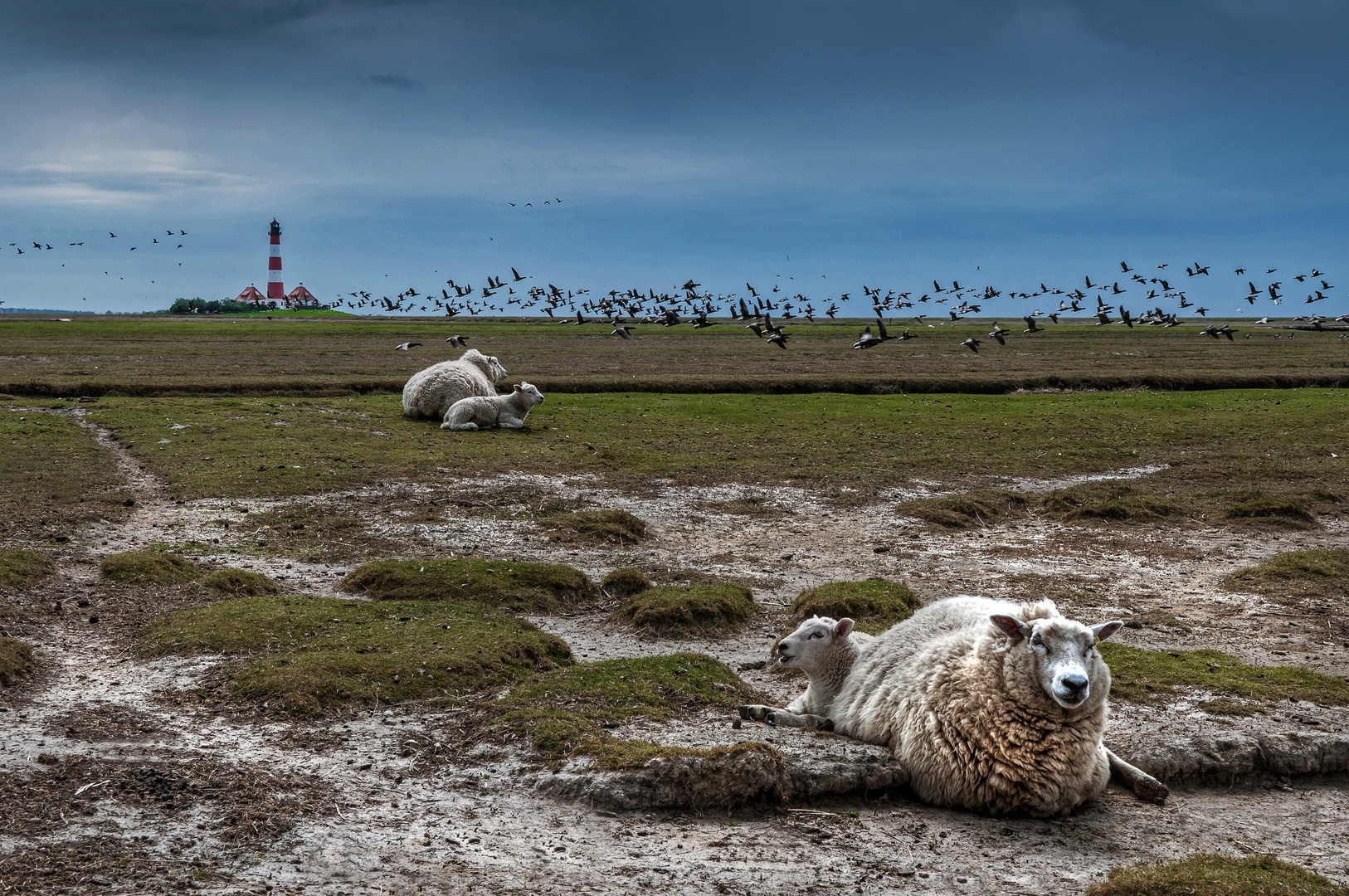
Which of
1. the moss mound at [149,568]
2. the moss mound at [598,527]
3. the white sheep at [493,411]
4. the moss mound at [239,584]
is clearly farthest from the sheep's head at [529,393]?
the moss mound at [239,584]

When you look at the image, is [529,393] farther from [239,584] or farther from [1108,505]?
[239,584]

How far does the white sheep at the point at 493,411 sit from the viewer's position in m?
26.8

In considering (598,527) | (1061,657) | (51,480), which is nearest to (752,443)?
(598,527)

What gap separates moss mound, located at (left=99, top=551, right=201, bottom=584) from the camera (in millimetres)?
12656

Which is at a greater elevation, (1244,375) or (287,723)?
(1244,375)

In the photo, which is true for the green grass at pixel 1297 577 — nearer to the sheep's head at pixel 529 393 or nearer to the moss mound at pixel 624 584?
the moss mound at pixel 624 584

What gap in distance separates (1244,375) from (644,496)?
3742 cm

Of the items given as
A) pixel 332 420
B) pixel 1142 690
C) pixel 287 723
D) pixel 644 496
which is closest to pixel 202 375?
pixel 332 420

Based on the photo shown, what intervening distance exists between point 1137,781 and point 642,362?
181 ft

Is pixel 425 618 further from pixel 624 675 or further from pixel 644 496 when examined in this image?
pixel 644 496

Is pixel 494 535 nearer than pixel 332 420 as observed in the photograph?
Yes

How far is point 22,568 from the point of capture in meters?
12.3

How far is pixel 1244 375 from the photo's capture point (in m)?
45.8

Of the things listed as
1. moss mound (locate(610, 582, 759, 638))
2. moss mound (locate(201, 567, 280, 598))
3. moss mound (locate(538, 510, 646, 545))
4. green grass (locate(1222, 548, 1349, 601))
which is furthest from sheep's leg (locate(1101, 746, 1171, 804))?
moss mound (locate(201, 567, 280, 598))
